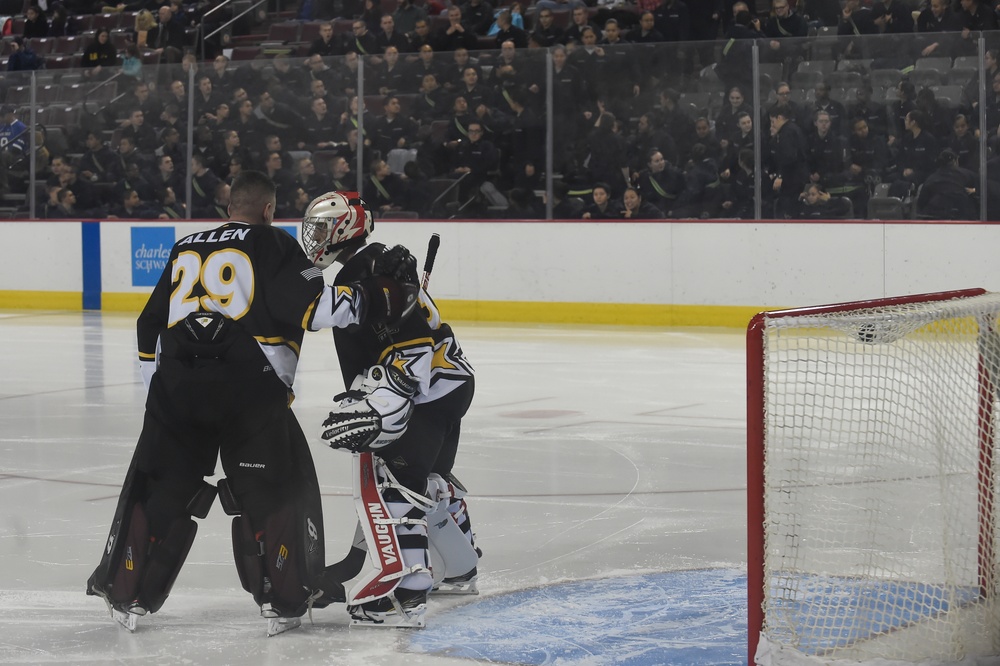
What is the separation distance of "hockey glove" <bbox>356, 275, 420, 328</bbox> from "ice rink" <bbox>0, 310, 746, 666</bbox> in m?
0.84

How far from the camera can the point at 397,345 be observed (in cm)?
394

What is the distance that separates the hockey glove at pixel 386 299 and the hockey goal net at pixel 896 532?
3.13ft

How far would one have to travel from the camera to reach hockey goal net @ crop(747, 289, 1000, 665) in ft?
10.6

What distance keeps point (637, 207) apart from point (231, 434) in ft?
29.8

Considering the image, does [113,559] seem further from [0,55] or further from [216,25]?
[0,55]

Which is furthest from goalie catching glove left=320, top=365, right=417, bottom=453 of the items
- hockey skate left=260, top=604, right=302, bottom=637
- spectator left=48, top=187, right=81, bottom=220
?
spectator left=48, top=187, right=81, bottom=220

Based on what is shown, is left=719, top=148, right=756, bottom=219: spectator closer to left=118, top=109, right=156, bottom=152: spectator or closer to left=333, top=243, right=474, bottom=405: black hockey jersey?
left=118, top=109, right=156, bottom=152: spectator

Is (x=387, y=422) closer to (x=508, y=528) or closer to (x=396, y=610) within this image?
(x=396, y=610)

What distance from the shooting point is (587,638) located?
150 inches

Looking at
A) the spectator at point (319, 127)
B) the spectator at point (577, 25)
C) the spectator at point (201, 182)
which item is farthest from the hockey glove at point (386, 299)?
the spectator at point (201, 182)

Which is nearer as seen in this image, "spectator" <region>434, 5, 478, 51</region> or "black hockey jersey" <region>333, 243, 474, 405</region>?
"black hockey jersey" <region>333, 243, 474, 405</region>

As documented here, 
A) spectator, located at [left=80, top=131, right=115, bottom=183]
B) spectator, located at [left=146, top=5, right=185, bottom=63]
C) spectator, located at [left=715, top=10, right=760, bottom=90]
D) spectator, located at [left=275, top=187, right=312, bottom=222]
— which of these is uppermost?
spectator, located at [left=146, top=5, right=185, bottom=63]

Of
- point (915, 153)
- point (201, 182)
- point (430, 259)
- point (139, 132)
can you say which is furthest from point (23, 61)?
point (430, 259)

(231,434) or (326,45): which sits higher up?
(326,45)
